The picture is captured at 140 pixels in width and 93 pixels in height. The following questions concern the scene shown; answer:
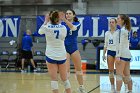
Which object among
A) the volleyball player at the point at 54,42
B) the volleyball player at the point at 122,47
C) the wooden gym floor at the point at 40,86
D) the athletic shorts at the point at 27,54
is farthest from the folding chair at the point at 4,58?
the volleyball player at the point at 54,42

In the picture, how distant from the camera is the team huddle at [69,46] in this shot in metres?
6.44

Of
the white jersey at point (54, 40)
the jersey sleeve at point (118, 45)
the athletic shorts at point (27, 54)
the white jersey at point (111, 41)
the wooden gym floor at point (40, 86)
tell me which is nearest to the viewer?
the white jersey at point (54, 40)

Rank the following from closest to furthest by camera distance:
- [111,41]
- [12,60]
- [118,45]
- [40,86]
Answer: [118,45] < [111,41] < [40,86] < [12,60]

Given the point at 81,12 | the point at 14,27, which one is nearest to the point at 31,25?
the point at 14,27

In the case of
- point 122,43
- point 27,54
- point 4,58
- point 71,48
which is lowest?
point 4,58

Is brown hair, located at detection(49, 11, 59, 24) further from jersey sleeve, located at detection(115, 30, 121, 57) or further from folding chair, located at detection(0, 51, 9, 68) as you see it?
folding chair, located at detection(0, 51, 9, 68)

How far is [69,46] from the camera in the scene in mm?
7707

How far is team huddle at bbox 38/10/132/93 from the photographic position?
6438mm

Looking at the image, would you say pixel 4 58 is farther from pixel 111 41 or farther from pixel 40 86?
pixel 111 41

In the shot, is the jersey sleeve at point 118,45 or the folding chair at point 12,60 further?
the folding chair at point 12,60

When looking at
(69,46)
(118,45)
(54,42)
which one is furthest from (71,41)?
(54,42)

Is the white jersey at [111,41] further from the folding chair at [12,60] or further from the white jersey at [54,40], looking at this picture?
the folding chair at [12,60]

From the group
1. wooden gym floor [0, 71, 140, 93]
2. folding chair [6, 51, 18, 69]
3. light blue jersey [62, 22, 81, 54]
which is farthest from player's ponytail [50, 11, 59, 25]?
folding chair [6, 51, 18, 69]

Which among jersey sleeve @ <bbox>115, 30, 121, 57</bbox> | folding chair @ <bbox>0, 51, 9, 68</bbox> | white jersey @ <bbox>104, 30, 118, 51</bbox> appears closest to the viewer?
jersey sleeve @ <bbox>115, 30, 121, 57</bbox>
